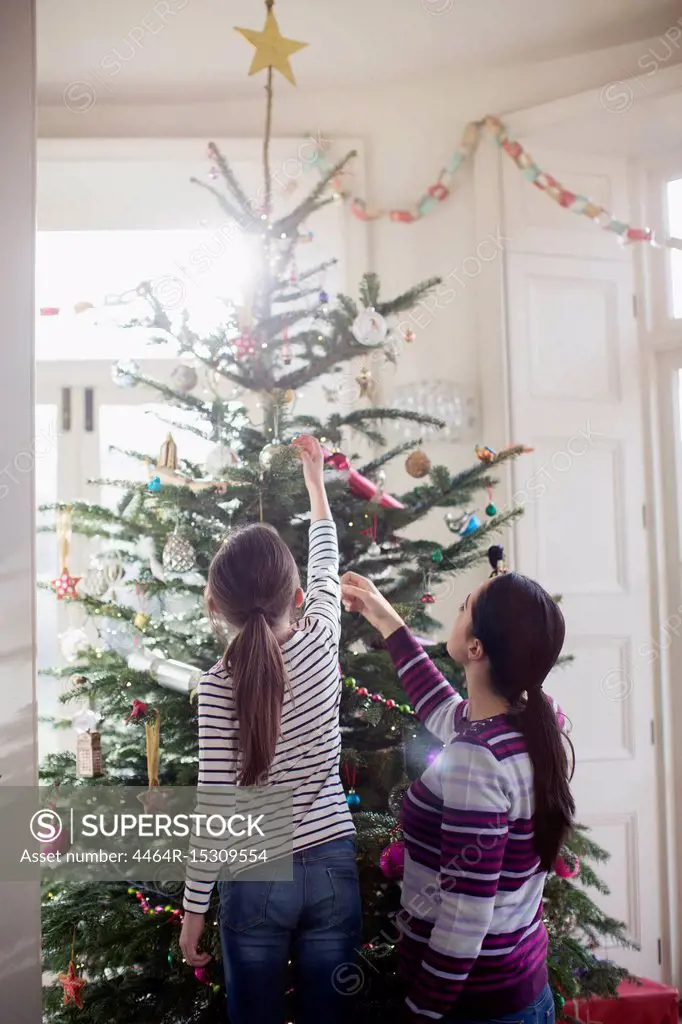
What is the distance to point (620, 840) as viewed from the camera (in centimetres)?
290

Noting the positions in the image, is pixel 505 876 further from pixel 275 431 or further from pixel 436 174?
pixel 436 174

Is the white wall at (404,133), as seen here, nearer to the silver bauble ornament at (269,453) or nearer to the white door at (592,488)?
the white door at (592,488)

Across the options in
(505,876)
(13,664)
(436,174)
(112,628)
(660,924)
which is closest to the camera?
(505,876)

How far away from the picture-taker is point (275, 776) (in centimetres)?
135

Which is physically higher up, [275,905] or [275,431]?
[275,431]

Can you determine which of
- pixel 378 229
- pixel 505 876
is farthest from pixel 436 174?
pixel 505 876

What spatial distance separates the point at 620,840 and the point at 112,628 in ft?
6.07

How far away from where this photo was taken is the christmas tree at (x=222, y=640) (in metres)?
1.68

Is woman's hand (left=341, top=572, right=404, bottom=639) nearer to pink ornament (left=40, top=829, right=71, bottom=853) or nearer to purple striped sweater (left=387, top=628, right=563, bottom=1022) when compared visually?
purple striped sweater (left=387, top=628, right=563, bottom=1022)

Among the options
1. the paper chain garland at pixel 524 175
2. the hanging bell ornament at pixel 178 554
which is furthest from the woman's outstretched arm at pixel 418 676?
the paper chain garland at pixel 524 175

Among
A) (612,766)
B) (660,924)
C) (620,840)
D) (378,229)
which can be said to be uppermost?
(378,229)

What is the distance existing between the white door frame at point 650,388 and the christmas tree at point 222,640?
0.98 metres

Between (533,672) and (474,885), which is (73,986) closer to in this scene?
(474,885)

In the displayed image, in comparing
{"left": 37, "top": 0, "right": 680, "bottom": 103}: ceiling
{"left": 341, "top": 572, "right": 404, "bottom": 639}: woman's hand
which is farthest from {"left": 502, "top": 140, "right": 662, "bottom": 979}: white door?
{"left": 341, "top": 572, "right": 404, "bottom": 639}: woman's hand
